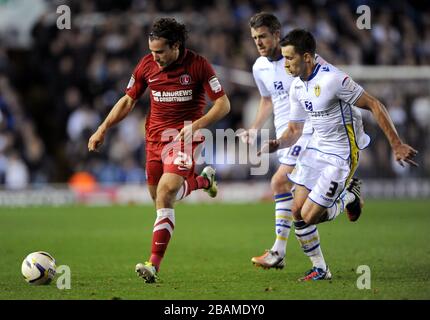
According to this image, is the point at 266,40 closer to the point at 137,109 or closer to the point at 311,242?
the point at 311,242

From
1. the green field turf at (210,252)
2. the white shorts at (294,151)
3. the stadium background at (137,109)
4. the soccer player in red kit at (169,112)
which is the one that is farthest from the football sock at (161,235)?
the stadium background at (137,109)

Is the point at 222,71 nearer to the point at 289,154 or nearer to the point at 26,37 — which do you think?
the point at 26,37

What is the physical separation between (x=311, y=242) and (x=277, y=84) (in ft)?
6.53

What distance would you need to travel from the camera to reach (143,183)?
69.1 feet

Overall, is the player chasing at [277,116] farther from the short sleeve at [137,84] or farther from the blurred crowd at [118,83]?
the blurred crowd at [118,83]

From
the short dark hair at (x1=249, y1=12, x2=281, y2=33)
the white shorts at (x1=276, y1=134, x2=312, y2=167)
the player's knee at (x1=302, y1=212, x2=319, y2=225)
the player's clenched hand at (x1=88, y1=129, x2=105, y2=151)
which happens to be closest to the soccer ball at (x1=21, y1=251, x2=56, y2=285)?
the player's clenched hand at (x1=88, y1=129, x2=105, y2=151)

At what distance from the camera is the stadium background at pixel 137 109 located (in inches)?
653

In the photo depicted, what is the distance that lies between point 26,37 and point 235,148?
262 inches

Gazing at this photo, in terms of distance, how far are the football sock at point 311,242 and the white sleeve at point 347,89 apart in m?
1.36

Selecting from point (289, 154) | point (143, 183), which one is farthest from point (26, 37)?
point (289, 154)
